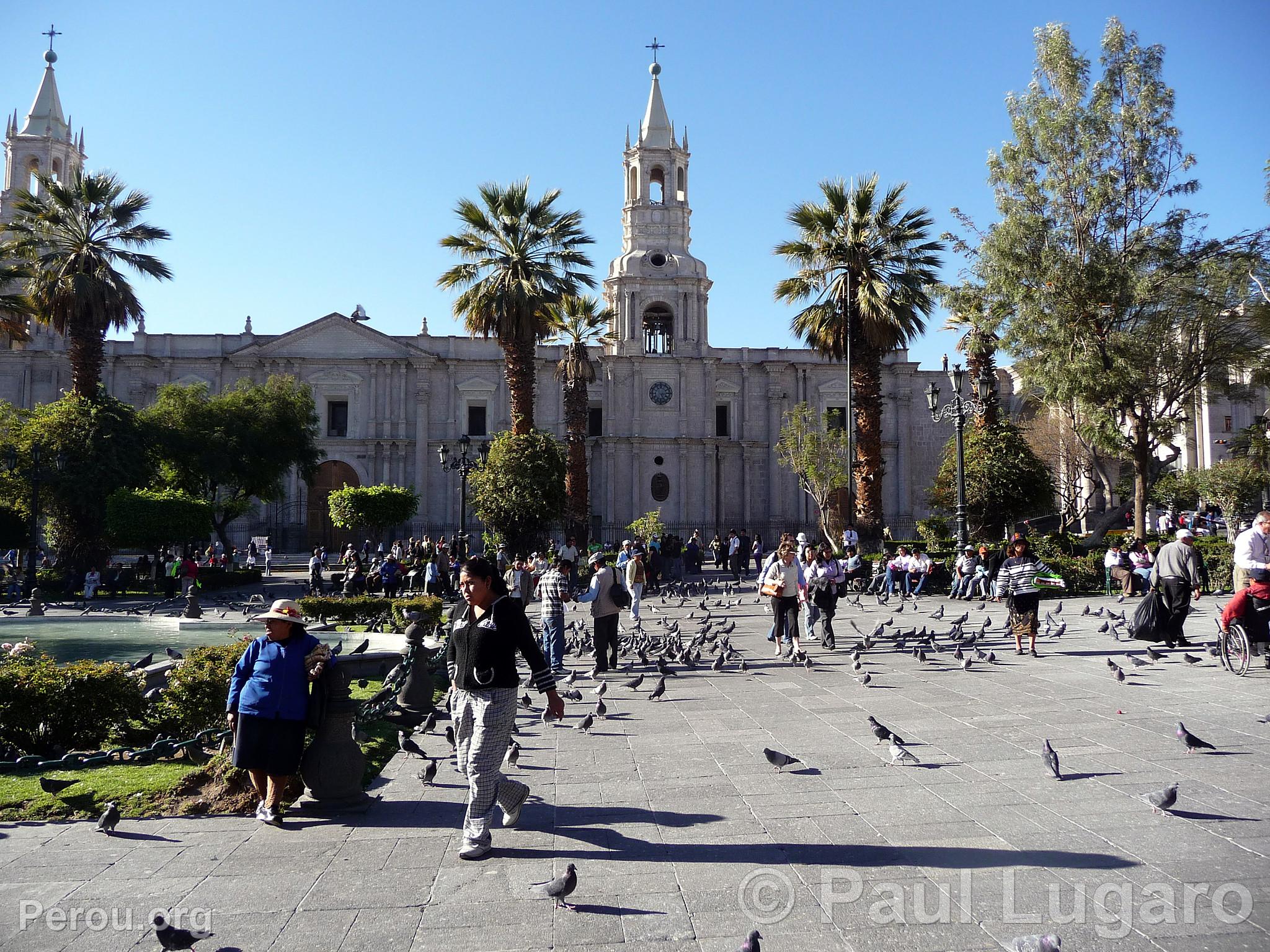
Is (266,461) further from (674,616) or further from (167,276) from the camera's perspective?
(674,616)

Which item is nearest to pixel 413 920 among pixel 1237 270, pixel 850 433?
pixel 850 433

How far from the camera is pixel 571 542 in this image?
26.6 m

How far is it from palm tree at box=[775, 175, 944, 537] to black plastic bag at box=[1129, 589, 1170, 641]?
13148 mm

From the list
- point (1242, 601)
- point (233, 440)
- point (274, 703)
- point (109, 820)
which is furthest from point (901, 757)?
point (233, 440)

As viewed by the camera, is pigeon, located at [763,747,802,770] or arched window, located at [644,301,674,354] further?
arched window, located at [644,301,674,354]

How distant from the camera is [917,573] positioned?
1961cm

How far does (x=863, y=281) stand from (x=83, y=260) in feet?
64.3

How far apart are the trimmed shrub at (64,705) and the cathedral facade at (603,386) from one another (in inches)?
1303

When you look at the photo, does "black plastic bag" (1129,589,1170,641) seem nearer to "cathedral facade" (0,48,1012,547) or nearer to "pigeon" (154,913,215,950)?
"pigeon" (154,913,215,950)

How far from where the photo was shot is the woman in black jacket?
444 cm

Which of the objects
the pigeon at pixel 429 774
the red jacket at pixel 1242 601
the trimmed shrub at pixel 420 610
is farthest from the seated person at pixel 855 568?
the pigeon at pixel 429 774

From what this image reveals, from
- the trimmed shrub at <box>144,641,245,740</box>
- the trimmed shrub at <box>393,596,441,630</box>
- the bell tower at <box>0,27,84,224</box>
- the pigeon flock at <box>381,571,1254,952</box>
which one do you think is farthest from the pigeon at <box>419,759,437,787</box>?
the bell tower at <box>0,27,84,224</box>

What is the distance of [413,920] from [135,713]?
4224 mm

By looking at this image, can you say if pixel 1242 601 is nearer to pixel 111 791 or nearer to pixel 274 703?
pixel 274 703
